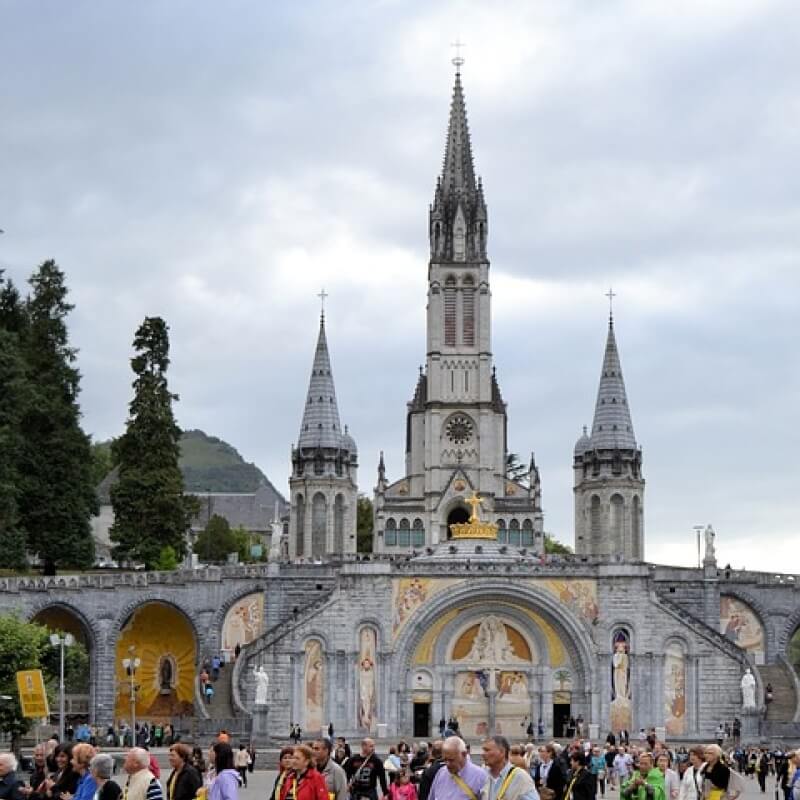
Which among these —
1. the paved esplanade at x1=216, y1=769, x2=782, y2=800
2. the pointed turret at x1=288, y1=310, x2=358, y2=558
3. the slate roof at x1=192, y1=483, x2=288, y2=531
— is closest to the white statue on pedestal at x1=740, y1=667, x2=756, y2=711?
the paved esplanade at x1=216, y1=769, x2=782, y2=800

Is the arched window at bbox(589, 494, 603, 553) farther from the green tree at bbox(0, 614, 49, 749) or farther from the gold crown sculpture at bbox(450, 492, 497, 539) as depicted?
the green tree at bbox(0, 614, 49, 749)

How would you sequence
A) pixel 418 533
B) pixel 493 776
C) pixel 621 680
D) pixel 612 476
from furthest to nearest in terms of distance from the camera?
1. pixel 418 533
2. pixel 612 476
3. pixel 621 680
4. pixel 493 776

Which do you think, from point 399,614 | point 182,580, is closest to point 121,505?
point 182,580

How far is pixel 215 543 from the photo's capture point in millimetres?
106188

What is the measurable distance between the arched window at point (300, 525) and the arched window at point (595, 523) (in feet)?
47.9

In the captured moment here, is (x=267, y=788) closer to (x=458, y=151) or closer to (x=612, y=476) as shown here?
(x=612, y=476)

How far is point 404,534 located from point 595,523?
40.2ft

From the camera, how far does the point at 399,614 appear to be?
63406 millimetres

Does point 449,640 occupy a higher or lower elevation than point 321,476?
lower

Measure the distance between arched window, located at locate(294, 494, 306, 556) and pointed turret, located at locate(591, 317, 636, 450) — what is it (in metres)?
15.2

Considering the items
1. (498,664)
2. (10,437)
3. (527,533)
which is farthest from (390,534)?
(10,437)

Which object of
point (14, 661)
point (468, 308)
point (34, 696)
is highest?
point (468, 308)

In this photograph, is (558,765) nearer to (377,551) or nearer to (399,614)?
(399,614)

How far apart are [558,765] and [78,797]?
5.70m
